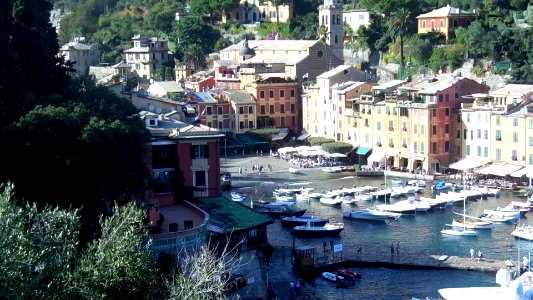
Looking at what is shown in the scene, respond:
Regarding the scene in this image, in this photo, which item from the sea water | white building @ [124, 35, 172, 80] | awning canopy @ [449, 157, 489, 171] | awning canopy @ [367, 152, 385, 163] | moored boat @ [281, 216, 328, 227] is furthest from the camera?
white building @ [124, 35, 172, 80]

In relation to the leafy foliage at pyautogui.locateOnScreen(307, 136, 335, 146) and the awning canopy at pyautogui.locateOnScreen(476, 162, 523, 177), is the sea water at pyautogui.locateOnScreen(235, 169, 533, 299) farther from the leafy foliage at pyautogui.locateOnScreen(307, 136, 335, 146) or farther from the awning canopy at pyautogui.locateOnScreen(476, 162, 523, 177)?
the leafy foliage at pyautogui.locateOnScreen(307, 136, 335, 146)

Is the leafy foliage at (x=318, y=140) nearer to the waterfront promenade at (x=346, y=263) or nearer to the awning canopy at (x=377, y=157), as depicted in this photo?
the awning canopy at (x=377, y=157)

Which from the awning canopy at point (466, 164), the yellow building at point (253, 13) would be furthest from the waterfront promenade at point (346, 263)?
the yellow building at point (253, 13)

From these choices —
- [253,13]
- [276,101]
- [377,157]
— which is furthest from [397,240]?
[253,13]

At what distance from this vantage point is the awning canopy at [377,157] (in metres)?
54.2

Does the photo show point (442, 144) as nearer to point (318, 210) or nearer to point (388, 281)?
point (318, 210)

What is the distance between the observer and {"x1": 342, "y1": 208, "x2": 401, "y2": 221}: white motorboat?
134ft

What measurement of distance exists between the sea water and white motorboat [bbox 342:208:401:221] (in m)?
0.22

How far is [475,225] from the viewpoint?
38312mm

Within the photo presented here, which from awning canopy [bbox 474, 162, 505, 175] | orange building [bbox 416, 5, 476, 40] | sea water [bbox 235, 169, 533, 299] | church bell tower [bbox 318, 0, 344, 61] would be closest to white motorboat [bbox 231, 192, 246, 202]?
sea water [bbox 235, 169, 533, 299]

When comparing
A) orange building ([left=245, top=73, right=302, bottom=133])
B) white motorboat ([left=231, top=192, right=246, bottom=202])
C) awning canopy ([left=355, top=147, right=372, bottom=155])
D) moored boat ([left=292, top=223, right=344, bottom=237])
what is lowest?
moored boat ([left=292, top=223, right=344, bottom=237])

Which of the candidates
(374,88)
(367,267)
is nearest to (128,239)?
(367,267)

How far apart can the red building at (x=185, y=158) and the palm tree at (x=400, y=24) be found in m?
31.0

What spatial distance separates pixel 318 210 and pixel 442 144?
11.1 meters
